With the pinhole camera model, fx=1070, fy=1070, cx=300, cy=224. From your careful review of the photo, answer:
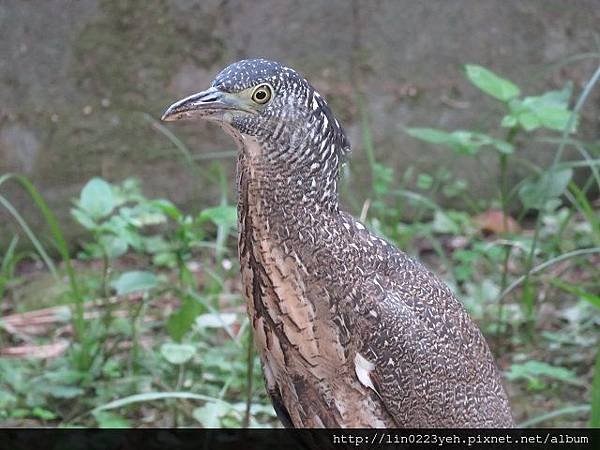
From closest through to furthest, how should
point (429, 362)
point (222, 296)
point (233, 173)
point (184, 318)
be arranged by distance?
point (429, 362) < point (184, 318) < point (222, 296) < point (233, 173)

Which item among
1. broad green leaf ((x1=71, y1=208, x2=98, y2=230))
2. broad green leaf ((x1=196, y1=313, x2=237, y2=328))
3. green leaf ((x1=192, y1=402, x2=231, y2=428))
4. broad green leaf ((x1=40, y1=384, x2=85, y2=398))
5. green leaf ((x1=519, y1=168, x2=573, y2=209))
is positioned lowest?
broad green leaf ((x1=40, y1=384, x2=85, y2=398))

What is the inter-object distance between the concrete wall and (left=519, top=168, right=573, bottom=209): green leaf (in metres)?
0.89

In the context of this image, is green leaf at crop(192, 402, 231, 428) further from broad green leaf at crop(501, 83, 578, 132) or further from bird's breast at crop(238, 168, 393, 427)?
broad green leaf at crop(501, 83, 578, 132)

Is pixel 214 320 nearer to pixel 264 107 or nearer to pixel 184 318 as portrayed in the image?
pixel 184 318

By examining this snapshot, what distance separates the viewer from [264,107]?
9.08ft

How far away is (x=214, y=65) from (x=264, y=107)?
270 cm

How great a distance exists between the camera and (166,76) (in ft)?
17.7

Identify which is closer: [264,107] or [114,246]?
[264,107]

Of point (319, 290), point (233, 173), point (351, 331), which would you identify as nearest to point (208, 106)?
point (319, 290)

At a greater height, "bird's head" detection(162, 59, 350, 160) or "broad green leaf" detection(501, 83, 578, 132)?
"bird's head" detection(162, 59, 350, 160)

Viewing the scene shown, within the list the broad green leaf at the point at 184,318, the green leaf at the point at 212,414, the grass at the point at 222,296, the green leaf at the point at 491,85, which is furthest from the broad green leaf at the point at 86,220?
the green leaf at the point at 491,85

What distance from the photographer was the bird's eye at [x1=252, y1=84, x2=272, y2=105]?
275cm

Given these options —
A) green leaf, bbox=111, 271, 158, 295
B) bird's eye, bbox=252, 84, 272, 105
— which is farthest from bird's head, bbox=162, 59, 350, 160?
green leaf, bbox=111, 271, 158, 295

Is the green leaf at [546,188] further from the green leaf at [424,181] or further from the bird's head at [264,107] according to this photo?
the bird's head at [264,107]
